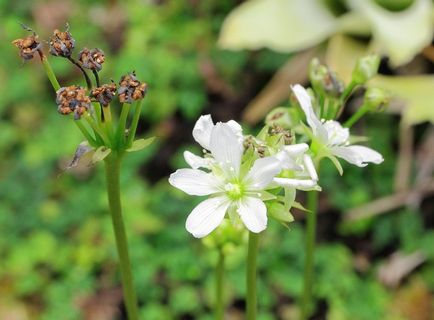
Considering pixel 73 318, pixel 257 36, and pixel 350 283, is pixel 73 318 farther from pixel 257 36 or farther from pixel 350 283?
pixel 257 36

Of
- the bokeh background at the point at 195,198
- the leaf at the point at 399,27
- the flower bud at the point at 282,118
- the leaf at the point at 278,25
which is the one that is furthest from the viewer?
the leaf at the point at 278,25

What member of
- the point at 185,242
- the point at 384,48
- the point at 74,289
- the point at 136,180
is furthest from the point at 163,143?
the point at 384,48

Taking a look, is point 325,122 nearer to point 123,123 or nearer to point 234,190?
point 234,190

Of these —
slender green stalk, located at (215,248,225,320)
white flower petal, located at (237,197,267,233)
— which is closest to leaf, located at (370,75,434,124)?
slender green stalk, located at (215,248,225,320)

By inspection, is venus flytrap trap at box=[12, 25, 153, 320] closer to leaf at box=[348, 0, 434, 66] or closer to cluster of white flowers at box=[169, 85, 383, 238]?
cluster of white flowers at box=[169, 85, 383, 238]

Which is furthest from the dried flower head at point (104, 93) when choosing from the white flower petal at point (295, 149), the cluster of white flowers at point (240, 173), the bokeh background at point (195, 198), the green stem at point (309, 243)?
the bokeh background at point (195, 198)

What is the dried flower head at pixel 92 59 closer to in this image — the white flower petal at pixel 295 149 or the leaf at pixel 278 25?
the white flower petal at pixel 295 149
